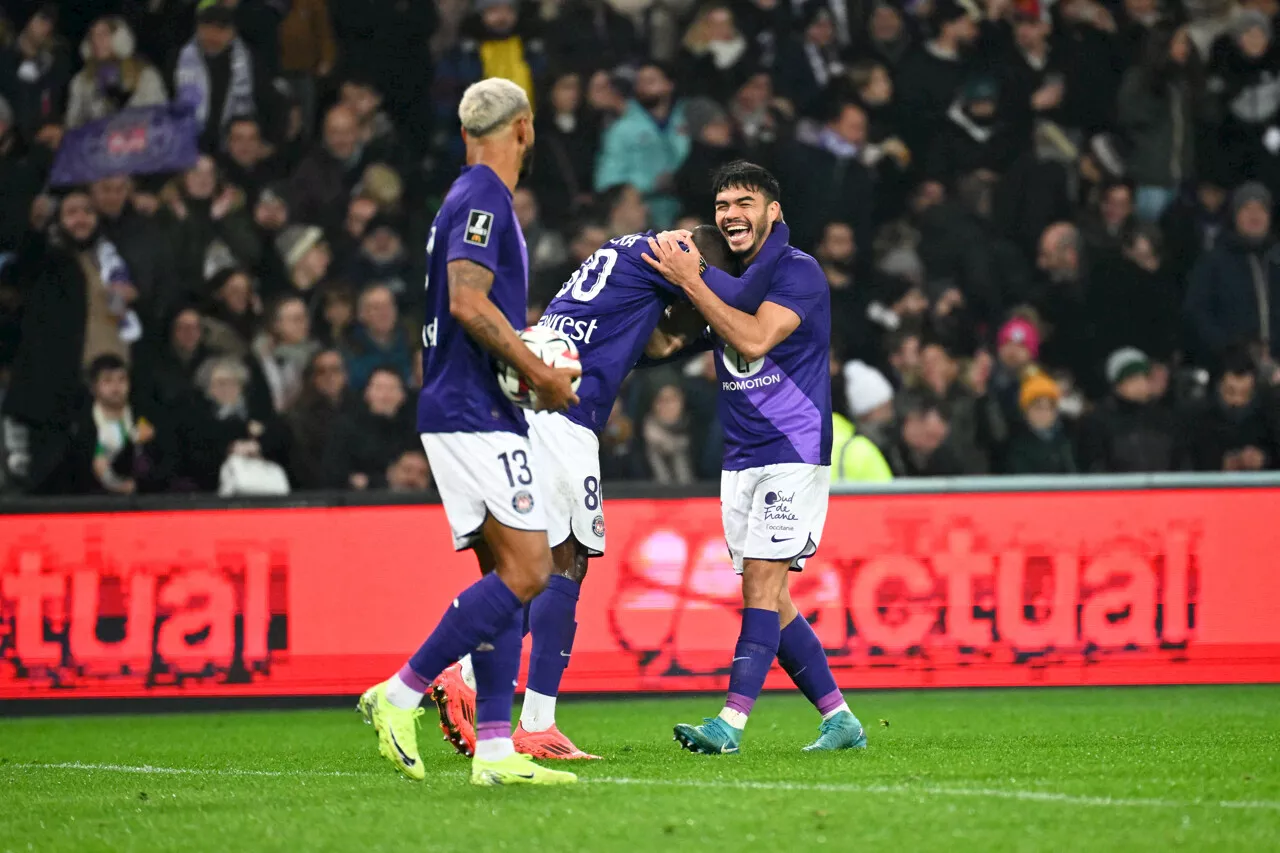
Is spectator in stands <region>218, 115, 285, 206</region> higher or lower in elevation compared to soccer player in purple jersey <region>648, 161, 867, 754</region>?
higher

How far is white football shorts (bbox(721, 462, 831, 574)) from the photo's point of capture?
287 inches

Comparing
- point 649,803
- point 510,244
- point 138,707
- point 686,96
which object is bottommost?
point 138,707

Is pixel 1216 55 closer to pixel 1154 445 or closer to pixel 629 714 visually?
pixel 1154 445

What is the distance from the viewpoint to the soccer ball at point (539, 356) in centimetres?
585

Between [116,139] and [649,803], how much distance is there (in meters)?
9.41

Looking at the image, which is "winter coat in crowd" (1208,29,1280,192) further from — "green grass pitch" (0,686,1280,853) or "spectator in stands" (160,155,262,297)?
"spectator in stands" (160,155,262,297)

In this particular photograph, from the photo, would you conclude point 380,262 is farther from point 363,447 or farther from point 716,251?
point 716,251

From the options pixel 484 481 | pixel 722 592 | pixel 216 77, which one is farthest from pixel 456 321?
pixel 216 77

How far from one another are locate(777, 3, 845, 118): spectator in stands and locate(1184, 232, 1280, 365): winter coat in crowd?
11.0 ft

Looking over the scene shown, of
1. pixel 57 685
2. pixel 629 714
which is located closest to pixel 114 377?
pixel 57 685

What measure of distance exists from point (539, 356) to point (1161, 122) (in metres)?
10.3

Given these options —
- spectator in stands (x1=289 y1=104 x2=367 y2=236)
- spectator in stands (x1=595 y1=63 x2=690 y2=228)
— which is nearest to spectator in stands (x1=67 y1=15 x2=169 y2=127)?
spectator in stands (x1=289 y1=104 x2=367 y2=236)

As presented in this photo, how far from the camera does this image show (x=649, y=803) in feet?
18.4

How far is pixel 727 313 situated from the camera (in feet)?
23.6
